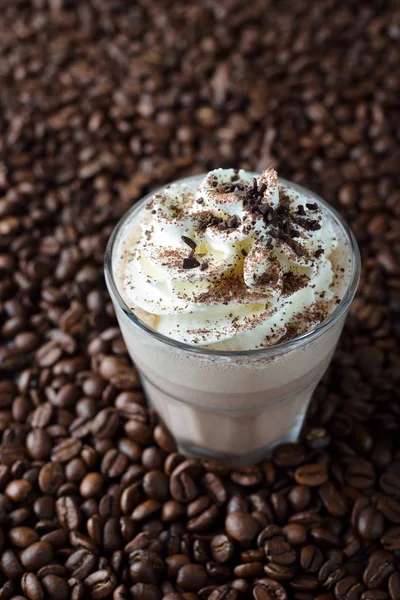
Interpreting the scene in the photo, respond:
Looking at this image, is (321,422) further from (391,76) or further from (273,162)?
(391,76)

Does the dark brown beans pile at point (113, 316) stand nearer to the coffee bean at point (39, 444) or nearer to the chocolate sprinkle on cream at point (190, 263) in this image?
the coffee bean at point (39, 444)

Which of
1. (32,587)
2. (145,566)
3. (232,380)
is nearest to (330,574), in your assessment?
(145,566)

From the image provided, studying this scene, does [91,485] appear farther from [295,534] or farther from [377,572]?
[377,572]

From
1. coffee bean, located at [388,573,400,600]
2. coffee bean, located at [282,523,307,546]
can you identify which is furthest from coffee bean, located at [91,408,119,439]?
coffee bean, located at [388,573,400,600]

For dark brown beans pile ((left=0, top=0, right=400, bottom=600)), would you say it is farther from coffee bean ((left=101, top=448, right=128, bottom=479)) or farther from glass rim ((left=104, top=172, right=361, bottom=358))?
glass rim ((left=104, top=172, right=361, bottom=358))

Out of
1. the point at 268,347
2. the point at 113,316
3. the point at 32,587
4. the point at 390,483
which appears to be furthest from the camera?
the point at 113,316

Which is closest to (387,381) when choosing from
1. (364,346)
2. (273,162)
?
(364,346)
